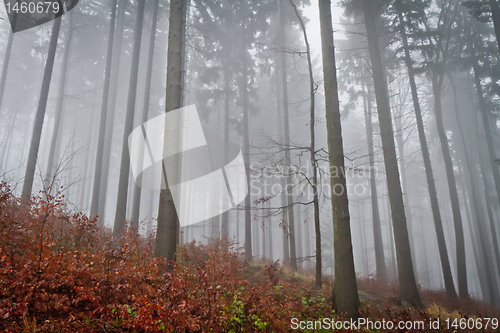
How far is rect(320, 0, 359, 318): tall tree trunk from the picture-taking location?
5715mm

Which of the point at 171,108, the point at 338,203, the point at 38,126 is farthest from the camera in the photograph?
the point at 38,126

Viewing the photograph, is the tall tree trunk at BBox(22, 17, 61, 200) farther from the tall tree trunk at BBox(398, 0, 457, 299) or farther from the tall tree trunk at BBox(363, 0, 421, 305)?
the tall tree trunk at BBox(398, 0, 457, 299)

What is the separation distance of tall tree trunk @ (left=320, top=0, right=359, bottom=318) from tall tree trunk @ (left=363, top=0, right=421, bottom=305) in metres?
3.11

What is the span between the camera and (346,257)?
588cm

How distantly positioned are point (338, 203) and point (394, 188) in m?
3.60

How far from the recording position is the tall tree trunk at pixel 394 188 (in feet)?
25.1

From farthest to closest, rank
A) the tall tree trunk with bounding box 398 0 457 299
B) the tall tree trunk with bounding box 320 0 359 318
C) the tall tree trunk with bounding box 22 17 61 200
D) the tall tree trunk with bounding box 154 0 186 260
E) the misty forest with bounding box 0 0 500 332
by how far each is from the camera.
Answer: the tall tree trunk with bounding box 22 17 61 200
the tall tree trunk with bounding box 398 0 457 299
the tall tree trunk with bounding box 154 0 186 260
the tall tree trunk with bounding box 320 0 359 318
the misty forest with bounding box 0 0 500 332

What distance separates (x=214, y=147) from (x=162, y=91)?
415 inches

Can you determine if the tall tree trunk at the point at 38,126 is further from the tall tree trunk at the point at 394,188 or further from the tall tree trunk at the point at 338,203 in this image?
the tall tree trunk at the point at 394,188

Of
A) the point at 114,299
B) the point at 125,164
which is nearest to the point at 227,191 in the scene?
the point at 125,164

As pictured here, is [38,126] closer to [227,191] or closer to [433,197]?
[227,191]

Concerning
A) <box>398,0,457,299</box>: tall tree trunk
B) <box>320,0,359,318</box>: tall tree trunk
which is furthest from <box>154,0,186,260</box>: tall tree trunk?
<box>398,0,457,299</box>: tall tree trunk

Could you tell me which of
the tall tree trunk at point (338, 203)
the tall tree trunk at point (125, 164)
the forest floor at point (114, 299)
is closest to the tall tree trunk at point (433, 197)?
the forest floor at point (114, 299)

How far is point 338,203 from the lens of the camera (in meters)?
6.18
